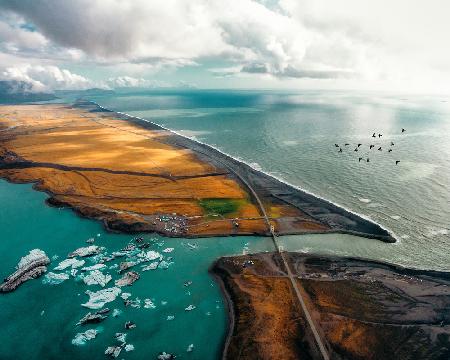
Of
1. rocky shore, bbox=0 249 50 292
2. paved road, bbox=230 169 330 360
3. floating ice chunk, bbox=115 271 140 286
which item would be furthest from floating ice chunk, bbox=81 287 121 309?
paved road, bbox=230 169 330 360

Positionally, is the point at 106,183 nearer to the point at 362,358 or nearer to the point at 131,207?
the point at 131,207

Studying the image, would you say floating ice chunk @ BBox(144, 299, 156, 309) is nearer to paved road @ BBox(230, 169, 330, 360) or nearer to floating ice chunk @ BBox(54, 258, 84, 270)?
floating ice chunk @ BBox(54, 258, 84, 270)

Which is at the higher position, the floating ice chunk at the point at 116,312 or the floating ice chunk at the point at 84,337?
the floating ice chunk at the point at 116,312

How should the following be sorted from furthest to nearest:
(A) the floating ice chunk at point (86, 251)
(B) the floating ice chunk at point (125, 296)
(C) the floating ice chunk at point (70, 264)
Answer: (A) the floating ice chunk at point (86, 251)
(C) the floating ice chunk at point (70, 264)
(B) the floating ice chunk at point (125, 296)

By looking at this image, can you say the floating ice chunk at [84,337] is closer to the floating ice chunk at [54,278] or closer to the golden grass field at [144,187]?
the floating ice chunk at [54,278]

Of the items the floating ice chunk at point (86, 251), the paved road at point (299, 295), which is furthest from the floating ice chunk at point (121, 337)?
the paved road at point (299, 295)
